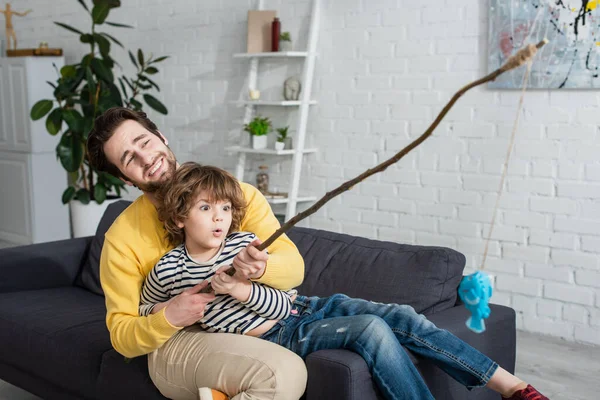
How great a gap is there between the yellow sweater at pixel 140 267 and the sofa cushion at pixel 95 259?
112cm

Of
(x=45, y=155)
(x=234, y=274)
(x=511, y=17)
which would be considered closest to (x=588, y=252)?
(x=511, y=17)

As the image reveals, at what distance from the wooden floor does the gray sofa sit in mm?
405

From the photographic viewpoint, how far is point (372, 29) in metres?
4.23

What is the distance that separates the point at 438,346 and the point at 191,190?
779mm

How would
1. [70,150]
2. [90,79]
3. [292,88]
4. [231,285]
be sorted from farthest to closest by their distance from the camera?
[70,150] → [90,79] → [292,88] → [231,285]

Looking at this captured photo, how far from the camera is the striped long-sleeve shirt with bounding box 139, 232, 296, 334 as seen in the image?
206 centimetres

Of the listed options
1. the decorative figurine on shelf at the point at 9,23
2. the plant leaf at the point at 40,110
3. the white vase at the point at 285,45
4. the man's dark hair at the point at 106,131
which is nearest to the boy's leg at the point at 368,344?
the man's dark hair at the point at 106,131

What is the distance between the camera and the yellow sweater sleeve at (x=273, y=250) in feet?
6.78

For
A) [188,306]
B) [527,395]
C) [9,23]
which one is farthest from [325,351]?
[9,23]

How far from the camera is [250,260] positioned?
1.79m

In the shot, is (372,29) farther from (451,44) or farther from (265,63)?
(265,63)

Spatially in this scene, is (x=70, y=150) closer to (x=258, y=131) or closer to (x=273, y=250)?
(x=258, y=131)

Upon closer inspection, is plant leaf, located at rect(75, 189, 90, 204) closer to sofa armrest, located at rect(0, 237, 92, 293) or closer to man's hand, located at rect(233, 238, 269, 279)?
sofa armrest, located at rect(0, 237, 92, 293)

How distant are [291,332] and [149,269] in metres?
0.44
